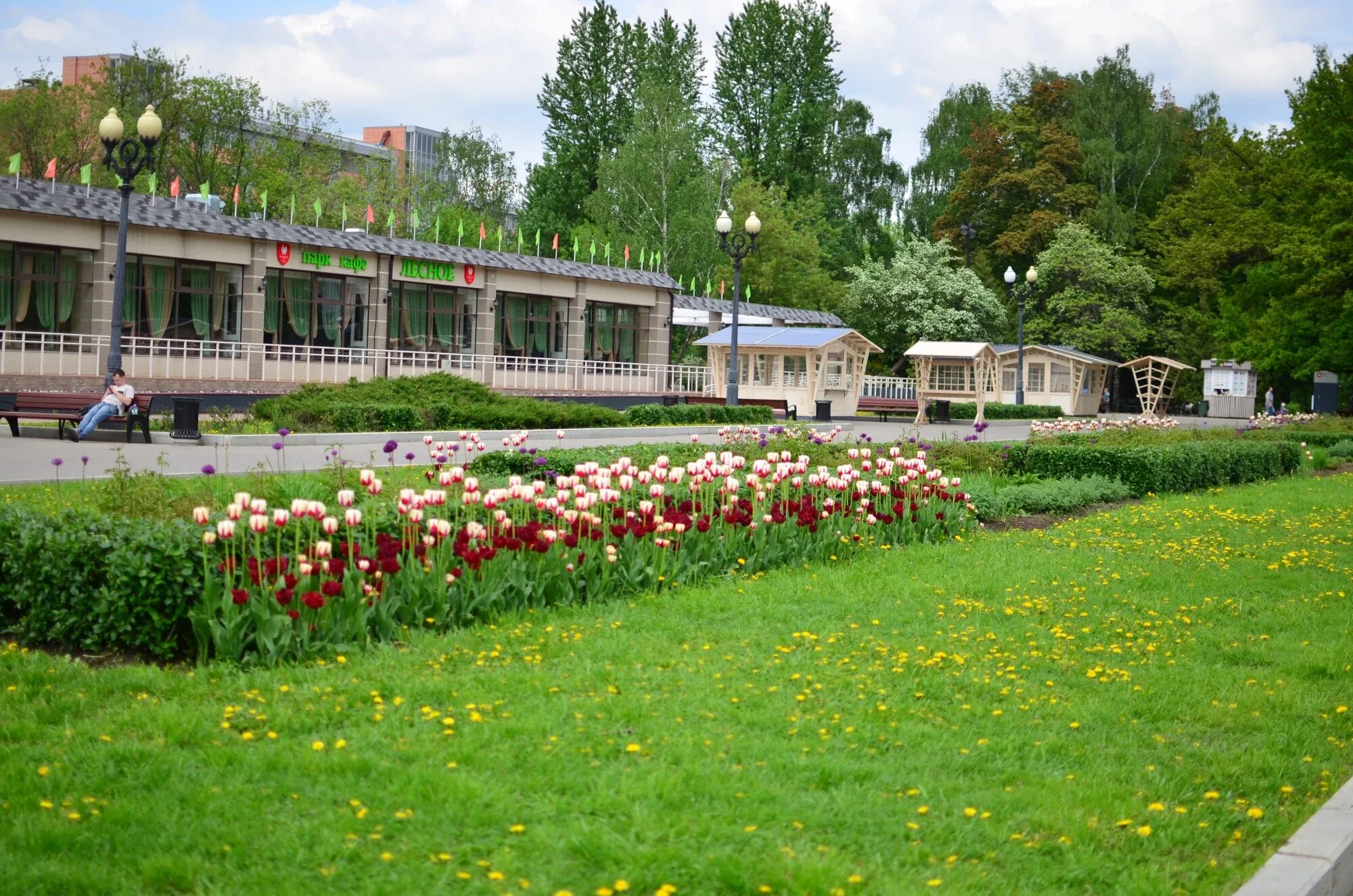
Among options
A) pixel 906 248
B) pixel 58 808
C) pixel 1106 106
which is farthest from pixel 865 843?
pixel 1106 106

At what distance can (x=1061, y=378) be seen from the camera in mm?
55156

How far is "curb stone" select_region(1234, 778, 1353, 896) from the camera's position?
4.50 metres

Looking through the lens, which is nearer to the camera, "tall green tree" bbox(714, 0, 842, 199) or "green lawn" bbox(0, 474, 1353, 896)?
"green lawn" bbox(0, 474, 1353, 896)

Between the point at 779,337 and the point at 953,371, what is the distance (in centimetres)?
977

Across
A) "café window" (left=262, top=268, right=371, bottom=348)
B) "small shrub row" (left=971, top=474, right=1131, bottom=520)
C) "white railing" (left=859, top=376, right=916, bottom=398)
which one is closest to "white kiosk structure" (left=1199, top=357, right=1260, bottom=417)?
"white railing" (left=859, top=376, right=916, bottom=398)

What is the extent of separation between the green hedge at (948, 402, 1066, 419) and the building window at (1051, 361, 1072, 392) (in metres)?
4.30

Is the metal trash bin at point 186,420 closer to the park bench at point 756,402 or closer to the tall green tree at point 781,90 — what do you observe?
the park bench at point 756,402

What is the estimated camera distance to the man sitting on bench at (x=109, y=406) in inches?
832

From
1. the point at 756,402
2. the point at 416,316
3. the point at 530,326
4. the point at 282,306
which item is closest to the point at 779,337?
the point at 756,402

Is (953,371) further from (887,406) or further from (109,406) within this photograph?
(109,406)

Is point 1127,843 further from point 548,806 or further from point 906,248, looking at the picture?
point 906,248

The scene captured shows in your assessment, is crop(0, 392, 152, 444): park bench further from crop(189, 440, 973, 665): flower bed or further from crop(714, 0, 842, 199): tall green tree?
crop(714, 0, 842, 199): tall green tree

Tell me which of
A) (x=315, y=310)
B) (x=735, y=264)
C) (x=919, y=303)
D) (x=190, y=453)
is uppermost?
(x=919, y=303)

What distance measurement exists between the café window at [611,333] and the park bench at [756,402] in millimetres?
4426
